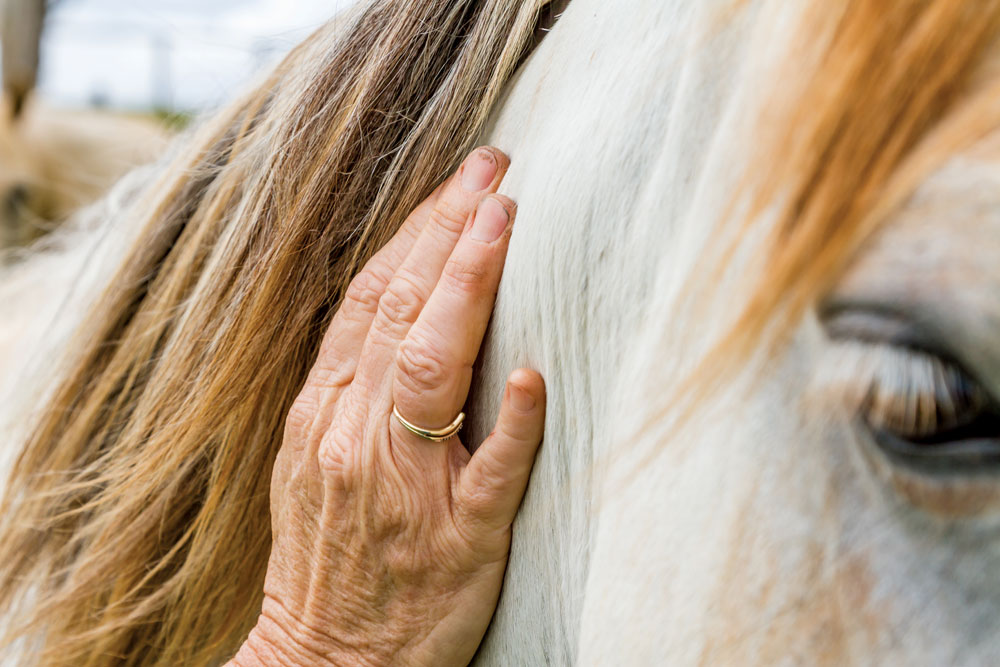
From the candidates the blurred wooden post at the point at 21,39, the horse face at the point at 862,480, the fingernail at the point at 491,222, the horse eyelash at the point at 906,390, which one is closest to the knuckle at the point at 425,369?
the fingernail at the point at 491,222

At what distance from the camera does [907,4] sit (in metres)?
0.51

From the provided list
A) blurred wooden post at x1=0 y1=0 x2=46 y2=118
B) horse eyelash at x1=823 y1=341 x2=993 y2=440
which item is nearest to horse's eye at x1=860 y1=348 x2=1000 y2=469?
horse eyelash at x1=823 y1=341 x2=993 y2=440

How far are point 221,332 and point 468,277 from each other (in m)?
0.33

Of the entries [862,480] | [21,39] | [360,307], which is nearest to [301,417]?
[360,307]

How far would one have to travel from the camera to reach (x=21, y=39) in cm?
473

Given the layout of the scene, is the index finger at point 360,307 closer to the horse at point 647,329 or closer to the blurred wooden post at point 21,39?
the horse at point 647,329

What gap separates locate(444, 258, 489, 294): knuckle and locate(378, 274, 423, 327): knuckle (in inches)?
2.6

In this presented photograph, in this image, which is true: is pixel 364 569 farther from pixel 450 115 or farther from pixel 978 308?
pixel 978 308

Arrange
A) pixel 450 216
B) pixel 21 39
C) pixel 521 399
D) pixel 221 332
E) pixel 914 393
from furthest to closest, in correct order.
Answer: pixel 21 39
pixel 221 332
pixel 450 216
pixel 521 399
pixel 914 393

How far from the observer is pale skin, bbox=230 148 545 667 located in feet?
2.88

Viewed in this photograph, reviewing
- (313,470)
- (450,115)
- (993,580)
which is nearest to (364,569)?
(313,470)

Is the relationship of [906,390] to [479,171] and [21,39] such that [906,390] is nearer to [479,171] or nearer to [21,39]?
[479,171]

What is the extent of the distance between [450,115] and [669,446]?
1.57ft

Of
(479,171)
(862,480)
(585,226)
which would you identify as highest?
(479,171)
